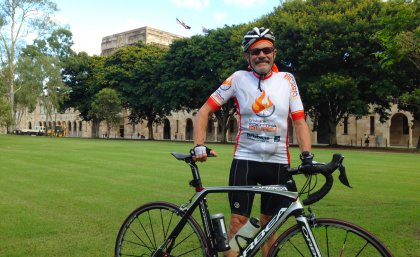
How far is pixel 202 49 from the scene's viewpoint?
1812 inches

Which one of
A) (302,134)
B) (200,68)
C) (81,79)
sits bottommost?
(302,134)

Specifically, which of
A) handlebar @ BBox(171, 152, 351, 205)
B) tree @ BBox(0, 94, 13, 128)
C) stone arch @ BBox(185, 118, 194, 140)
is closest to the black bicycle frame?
handlebar @ BBox(171, 152, 351, 205)

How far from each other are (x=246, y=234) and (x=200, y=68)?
42368 mm

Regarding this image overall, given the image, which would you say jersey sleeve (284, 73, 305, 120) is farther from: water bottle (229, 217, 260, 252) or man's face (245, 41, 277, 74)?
water bottle (229, 217, 260, 252)

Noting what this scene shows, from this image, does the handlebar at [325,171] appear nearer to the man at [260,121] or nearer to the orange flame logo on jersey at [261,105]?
the man at [260,121]

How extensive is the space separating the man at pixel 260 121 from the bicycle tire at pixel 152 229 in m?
0.37

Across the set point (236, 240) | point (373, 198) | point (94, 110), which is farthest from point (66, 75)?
point (236, 240)

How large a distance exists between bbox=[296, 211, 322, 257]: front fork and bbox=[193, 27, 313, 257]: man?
2.21 feet

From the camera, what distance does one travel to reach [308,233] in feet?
10.5

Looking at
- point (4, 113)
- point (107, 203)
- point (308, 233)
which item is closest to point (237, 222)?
point (308, 233)

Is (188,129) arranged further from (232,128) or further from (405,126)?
(405,126)

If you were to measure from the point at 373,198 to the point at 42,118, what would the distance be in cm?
10318

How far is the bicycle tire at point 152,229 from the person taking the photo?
3.89 metres

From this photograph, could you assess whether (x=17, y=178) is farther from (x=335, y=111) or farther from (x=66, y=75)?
(x=66, y=75)
